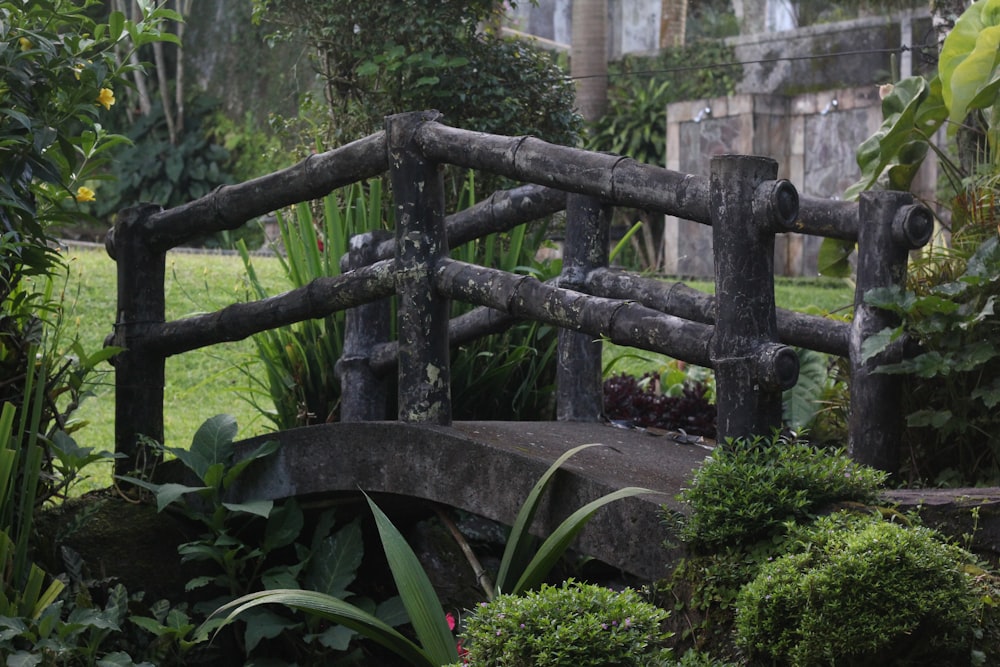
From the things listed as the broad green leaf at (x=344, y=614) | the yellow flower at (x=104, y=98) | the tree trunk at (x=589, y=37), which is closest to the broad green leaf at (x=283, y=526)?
the broad green leaf at (x=344, y=614)

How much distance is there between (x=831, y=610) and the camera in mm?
2158

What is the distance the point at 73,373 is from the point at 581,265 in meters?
1.63

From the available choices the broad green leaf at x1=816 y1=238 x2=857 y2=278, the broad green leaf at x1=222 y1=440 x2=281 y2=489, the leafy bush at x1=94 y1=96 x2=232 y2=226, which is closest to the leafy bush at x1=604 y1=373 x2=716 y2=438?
the broad green leaf at x1=816 y1=238 x2=857 y2=278

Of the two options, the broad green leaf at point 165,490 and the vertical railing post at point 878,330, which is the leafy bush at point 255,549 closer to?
the broad green leaf at point 165,490

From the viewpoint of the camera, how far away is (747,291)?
273 centimetres

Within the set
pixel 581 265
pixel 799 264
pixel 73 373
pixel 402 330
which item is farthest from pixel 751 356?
pixel 799 264

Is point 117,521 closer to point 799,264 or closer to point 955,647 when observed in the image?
point 955,647

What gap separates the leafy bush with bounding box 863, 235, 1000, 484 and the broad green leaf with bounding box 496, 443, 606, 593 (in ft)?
3.35

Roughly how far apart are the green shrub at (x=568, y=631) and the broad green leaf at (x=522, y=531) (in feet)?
1.72

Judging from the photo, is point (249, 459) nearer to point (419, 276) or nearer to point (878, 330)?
point (419, 276)

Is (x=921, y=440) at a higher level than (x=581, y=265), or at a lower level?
lower

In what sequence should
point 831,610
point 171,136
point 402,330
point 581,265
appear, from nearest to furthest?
1. point 831,610
2. point 402,330
3. point 581,265
4. point 171,136

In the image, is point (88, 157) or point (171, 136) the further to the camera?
point (171, 136)

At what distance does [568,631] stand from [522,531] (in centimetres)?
78
